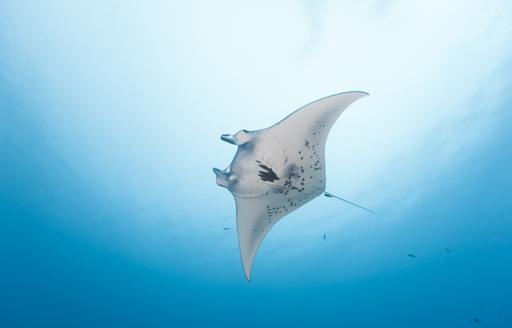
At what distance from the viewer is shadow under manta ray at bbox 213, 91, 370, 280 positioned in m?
3.79

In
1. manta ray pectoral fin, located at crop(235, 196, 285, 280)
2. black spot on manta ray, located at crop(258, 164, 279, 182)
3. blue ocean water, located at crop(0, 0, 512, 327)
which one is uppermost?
blue ocean water, located at crop(0, 0, 512, 327)

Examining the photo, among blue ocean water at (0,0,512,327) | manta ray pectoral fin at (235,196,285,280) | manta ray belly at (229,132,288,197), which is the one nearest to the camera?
manta ray belly at (229,132,288,197)

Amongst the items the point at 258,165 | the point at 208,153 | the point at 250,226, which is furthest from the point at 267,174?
the point at 208,153

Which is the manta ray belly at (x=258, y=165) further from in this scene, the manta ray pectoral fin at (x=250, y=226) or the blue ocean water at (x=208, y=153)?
the blue ocean water at (x=208, y=153)

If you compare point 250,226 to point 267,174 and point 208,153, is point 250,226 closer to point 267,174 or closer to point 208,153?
point 267,174

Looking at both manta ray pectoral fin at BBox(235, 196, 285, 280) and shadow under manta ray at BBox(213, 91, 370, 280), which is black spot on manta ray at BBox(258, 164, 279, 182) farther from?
manta ray pectoral fin at BBox(235, 196, 285, 280)

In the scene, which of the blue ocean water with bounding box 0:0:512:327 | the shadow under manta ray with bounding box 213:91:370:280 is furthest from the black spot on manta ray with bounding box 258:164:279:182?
the blue ocean water with bounding box 0:0:512:327

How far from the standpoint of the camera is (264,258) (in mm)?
26953

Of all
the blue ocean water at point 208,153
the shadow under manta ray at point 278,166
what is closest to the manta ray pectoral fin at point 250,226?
the shadow under manta ray at point 278,166

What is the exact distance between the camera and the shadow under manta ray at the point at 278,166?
3.79m

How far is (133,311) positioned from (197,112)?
45.4 m

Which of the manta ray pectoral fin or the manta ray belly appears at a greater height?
the manta ray belly

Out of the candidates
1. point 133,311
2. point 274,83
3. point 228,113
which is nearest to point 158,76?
point 228,113

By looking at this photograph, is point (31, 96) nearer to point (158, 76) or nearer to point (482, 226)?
point (158, 76)
